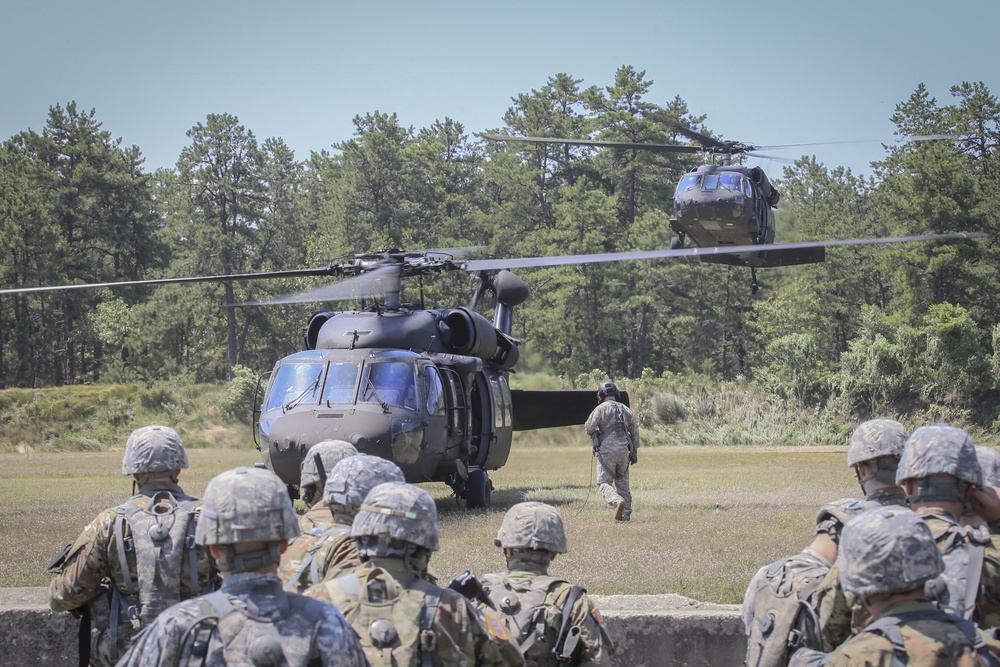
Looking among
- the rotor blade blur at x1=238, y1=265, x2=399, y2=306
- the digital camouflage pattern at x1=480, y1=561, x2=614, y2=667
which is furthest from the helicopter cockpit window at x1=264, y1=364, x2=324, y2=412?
the digital camouflage pattern at x1=480, y1=561, x2=614, y2=667

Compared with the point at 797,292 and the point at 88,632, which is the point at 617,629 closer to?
the point at 88,632

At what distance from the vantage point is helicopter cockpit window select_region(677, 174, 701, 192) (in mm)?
18703

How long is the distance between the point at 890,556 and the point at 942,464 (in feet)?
3.59

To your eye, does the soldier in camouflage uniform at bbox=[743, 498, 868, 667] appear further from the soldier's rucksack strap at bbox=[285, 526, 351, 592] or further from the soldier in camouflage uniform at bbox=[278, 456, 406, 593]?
the soldier's rucksack strap at bbox=[285, 526, 351, 592]

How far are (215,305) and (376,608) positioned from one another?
165 ft

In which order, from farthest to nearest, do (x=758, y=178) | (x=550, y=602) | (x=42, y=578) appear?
(x=758, y=178) < (x=42, y=578) < (x=550, y=602)

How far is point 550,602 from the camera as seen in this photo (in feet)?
14.6

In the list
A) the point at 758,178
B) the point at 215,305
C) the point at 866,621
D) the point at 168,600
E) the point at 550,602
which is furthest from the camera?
the point at 215,305

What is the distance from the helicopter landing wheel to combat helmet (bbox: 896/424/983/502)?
10175 mm

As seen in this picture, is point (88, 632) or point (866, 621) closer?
point (866, 621)

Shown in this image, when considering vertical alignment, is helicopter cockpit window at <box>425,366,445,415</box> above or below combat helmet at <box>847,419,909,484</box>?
below

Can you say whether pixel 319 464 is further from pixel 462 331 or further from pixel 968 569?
pixel 462 331

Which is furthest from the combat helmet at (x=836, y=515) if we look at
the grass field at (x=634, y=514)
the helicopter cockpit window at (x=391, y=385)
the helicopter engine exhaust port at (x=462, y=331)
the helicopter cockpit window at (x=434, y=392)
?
the helicopter engine exhaust port at (x=462, y=331)

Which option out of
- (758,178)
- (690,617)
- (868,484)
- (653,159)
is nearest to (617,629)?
(690,617)
